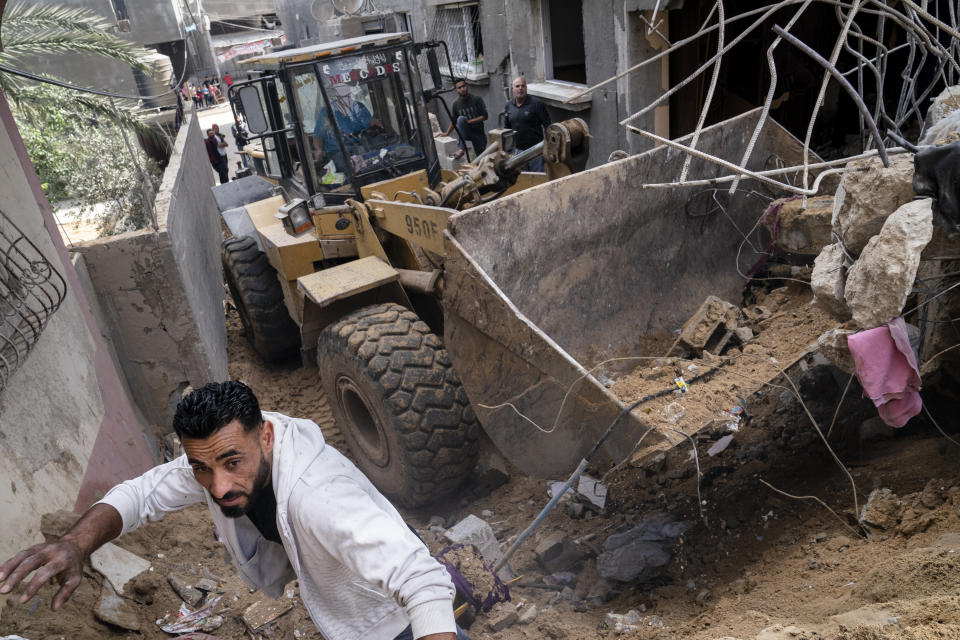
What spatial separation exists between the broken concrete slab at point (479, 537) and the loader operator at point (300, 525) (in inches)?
53.6

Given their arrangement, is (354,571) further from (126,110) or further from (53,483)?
(126,110)

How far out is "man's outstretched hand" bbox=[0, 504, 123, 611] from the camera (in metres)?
1.95

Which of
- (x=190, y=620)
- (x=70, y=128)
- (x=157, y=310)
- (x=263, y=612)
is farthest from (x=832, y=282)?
(x=70, y=128)

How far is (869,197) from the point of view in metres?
2.78

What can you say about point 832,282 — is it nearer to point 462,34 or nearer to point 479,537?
point 479,537

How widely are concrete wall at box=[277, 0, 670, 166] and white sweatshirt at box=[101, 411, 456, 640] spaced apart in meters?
6.54

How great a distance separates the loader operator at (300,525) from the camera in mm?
1791

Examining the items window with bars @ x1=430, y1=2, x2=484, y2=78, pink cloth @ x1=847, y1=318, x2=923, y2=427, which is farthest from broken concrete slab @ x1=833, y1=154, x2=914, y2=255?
window with bars @ x1=430, y1=2, x2=484, y2=78

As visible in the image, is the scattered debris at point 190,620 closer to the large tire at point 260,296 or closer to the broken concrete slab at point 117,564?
the broken concrete slab at point 117,564

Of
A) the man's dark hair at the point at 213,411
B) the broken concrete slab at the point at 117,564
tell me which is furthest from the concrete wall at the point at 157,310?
the man's dark hair at the point at 213,411

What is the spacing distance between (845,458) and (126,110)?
411 inches

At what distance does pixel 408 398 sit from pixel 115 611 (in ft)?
5.28

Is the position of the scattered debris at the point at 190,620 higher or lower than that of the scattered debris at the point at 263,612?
higher

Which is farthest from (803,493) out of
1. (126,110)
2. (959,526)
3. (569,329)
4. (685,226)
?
(126,110)
